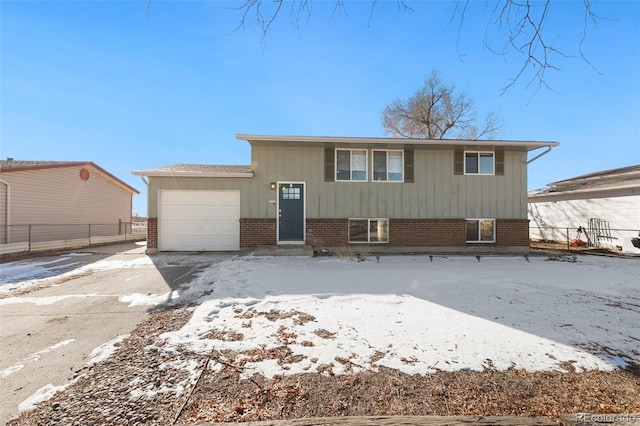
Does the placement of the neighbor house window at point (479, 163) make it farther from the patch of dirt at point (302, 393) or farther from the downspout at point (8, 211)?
the downspout at point (8, 211)

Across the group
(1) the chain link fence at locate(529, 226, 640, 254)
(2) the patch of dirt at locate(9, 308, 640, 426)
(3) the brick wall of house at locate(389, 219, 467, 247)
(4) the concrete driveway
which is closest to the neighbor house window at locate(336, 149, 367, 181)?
(3) the brick wall of house at locate(389, 219, 467, 247)

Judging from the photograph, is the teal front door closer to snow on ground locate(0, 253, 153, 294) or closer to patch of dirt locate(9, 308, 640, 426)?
snow on ground locate(0, 253, 153, 294)

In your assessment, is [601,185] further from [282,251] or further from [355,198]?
[282,251]

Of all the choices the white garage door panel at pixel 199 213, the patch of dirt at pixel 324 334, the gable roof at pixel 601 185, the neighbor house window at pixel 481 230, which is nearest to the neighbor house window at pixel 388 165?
the neighbor house window at pixel 481 230

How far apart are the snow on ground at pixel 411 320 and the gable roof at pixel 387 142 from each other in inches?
180

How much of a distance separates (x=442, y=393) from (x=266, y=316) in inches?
89.3

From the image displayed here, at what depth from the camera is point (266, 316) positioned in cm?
357

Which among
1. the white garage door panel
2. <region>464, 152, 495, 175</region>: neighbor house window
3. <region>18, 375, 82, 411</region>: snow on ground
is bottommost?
<region>18, 375, 82, 411</region>: snow on ground

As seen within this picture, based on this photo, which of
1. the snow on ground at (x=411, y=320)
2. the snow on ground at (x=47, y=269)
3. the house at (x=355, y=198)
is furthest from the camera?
the house at (x=355, y=198)

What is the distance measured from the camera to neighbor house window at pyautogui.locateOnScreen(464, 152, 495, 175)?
9.84 m

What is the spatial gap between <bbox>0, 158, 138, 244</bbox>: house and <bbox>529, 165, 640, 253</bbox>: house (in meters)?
23.7

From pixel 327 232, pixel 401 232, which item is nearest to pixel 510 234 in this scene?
pixel 401 232

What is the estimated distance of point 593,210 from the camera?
12289mm

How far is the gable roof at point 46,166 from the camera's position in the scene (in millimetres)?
11422
